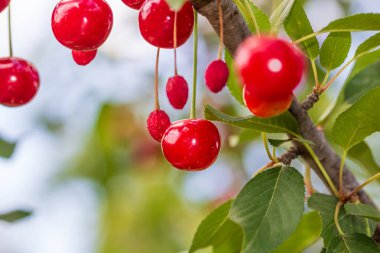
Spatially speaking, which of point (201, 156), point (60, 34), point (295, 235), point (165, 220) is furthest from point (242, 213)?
point (165, 220)

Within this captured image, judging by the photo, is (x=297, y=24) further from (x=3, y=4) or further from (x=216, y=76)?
(x=3, y=4)

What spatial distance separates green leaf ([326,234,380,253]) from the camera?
140 centimetres

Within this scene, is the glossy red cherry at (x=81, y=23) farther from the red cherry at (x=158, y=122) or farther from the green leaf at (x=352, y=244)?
the green leaf at (x=352, y=244)

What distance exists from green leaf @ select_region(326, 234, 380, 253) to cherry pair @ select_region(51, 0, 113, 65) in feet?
1.96

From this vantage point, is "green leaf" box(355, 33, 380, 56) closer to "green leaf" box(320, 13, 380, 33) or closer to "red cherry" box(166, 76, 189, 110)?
"green leaf" box(320, 13, 380, 33)

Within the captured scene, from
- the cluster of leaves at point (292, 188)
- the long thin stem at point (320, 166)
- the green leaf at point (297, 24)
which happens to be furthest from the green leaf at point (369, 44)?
the long thin stem at point (320, 166)

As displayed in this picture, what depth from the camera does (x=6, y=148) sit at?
6.91 ft

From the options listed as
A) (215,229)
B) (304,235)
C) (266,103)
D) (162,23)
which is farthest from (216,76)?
(304,235)

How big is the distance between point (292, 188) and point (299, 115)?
20 centimetres

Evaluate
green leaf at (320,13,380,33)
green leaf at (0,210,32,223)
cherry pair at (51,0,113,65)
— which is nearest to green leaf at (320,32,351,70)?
green leaf at (320,13,380,33)

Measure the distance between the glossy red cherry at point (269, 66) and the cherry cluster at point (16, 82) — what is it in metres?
0.62

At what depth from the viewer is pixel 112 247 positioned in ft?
15.0

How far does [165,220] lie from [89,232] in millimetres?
680

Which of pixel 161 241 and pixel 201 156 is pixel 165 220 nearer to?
pixel 161 241
